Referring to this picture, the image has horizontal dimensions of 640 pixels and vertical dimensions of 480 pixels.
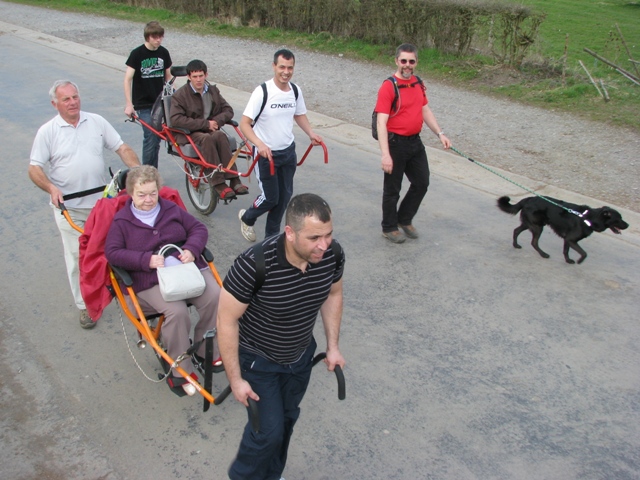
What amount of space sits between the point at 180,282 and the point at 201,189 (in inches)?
142

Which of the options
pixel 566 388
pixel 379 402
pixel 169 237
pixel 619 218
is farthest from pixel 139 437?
pixel 619 218

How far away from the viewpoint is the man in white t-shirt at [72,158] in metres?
4.87

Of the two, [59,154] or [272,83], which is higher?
[272,83]

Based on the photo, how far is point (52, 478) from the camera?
3.71m

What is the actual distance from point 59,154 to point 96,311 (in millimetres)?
1463

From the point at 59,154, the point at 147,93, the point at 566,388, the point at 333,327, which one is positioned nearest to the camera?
the point at 333,327

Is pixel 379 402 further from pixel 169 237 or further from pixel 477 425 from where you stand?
pixel 169 237

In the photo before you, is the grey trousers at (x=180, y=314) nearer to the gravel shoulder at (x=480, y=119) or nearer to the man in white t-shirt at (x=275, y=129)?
the man in white t-shirt at (x=275, y=129)

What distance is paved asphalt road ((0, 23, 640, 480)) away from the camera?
Result: 390 centimetres

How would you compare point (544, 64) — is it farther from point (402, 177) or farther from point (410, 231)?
point (402, 177)

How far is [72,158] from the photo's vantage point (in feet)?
16.5

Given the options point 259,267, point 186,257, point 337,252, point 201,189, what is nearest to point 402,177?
point 201,189

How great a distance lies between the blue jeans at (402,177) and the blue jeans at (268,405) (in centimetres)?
347

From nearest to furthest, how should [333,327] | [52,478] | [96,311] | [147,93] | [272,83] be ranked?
[333,327]
[52,478]
[96,311]
[272,83]
[147,93]
